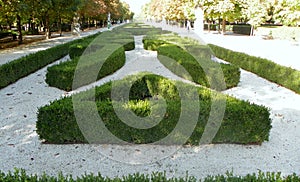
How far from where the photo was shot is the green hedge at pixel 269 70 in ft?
26.4

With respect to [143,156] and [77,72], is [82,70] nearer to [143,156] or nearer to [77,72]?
[77,72]

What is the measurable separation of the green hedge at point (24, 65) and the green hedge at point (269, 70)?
364 inches

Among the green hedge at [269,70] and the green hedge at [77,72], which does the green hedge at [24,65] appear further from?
the green hedge at [269,70]

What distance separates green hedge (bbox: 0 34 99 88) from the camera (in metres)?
8.27

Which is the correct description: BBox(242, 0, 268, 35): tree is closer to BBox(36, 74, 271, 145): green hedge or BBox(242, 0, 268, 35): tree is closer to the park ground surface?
the park ground surface

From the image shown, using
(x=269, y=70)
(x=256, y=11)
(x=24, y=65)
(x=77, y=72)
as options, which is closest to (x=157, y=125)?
(x=77, y=72)

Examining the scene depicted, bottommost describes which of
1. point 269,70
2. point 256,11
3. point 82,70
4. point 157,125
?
point 157,125

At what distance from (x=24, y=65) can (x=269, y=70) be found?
31.3 ft

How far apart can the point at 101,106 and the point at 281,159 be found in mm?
3468

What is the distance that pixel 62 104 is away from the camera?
4.74m

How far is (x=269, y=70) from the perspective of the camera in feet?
30.3

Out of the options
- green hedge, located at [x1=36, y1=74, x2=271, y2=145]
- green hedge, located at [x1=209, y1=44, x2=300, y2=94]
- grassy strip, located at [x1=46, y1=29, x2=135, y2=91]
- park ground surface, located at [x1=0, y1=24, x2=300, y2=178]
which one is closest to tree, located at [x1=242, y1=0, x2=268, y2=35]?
green hedge, located at [x1=209, y1=44, x2=300, y2=94]

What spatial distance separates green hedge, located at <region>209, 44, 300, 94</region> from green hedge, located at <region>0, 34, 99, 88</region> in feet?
30.3

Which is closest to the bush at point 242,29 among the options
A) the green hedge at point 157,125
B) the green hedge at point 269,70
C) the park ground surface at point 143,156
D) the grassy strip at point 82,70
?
the green hedge at point 269,70
